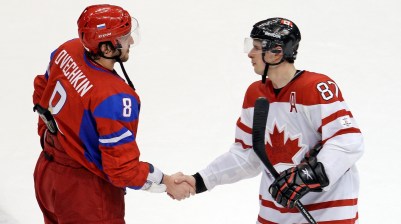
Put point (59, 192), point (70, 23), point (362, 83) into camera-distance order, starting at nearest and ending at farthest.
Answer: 1. point (59, 192)
2. point (362, 83)
3. point (70, 23)

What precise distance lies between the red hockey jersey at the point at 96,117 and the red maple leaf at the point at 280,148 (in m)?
0.54

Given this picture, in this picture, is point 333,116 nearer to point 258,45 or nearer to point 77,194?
point 258,45

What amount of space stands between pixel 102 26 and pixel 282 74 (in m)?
0.77

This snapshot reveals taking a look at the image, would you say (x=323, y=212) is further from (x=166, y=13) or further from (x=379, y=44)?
(x=166, y=13)

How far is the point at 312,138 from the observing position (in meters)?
3.13

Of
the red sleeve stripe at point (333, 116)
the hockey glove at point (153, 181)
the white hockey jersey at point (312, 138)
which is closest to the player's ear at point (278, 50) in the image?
the white hockey jersey at point (312, 138)

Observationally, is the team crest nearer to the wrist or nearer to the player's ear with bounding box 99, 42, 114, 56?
the wrist

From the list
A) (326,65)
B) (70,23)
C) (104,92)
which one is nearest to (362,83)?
(326,65)

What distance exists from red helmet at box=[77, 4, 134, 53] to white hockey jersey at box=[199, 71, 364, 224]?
24.9 inches

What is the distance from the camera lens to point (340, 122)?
2988mm

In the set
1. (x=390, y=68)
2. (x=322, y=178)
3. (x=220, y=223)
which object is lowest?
(x=220, y=223)

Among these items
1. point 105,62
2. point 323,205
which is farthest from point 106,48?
point 323,205

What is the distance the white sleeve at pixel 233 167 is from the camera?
3.47 meters

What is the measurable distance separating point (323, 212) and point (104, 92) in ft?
3.41
